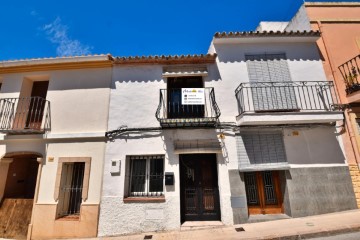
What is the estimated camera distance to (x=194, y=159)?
22.5ft

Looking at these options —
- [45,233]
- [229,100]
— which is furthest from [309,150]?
[45,233]

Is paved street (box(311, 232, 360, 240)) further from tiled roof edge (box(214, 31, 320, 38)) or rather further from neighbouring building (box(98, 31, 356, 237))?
tiled roof edge (box(214, 31, 320, 38))

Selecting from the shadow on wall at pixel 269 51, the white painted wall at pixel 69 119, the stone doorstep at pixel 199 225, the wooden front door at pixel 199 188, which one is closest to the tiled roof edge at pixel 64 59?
the white painted wall at pixel 69 119

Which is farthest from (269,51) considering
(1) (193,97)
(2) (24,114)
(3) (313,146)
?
(2) (24,114)

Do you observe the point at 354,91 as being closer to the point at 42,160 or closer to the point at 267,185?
the point at 267,185

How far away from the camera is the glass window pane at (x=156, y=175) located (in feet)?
21.5

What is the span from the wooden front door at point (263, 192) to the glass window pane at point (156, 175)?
120 inches

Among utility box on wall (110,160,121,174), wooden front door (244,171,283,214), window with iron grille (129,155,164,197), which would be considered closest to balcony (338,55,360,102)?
wooden front door (244,171,283,214)

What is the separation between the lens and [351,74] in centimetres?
706

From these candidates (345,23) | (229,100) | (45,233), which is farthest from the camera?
(345,23)

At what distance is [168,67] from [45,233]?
23.4 ft

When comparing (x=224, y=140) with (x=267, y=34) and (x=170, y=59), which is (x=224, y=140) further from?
(x=267, y=34)

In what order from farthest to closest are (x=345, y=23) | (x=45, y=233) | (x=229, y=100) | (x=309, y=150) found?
(x=345, y=23), (x=229, y=100), (x=309, y=150), (x=45, y=233)

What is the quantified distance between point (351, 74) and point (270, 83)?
326 centimetres
